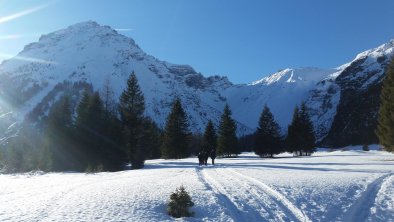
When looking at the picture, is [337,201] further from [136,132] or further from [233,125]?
[233,125]

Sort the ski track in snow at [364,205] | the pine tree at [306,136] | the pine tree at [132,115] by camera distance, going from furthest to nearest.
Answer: the pine tree at [306,136]
the pine tree at [132,115]
the ski track in snow at [364,205]

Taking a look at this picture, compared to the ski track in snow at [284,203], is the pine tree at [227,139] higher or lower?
higher

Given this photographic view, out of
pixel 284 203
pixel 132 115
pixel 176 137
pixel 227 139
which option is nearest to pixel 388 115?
pixel 132 115

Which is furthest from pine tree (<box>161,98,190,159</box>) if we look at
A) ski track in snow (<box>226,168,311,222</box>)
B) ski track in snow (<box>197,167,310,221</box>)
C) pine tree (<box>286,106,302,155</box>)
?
ski track in snow (<box>226,168,311,222</box>)

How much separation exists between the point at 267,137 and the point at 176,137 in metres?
18.1

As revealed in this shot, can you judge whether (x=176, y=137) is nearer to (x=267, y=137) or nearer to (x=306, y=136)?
(x=267, y=137)

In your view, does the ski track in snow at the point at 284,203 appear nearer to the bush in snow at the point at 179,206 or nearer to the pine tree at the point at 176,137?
the bush in snow at the point at 179,206

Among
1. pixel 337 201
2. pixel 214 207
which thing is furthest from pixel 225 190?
pixel 337 201

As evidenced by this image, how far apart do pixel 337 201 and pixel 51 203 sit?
12317 millimetres

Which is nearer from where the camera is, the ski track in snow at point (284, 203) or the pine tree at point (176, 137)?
the ski track in snow at point (284, 203)

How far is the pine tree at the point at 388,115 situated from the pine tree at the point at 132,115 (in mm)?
27656

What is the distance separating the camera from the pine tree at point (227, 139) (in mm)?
79375

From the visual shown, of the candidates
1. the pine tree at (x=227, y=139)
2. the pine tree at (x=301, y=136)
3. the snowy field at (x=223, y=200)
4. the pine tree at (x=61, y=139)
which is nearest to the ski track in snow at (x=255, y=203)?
the snowy field at (x=223, y=200)

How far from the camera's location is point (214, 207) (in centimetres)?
1794
